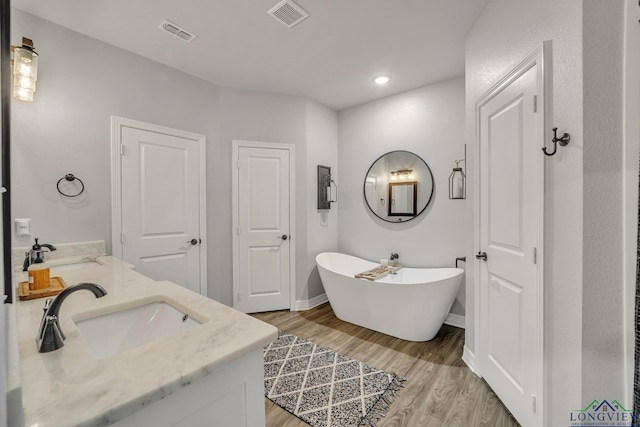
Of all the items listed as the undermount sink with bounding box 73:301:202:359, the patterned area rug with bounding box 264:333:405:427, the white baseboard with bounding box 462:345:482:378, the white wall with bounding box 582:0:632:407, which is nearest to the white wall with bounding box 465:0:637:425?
the white wall with bounding box 582:0:632:407

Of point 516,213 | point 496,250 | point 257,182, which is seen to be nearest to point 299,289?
point 257,182

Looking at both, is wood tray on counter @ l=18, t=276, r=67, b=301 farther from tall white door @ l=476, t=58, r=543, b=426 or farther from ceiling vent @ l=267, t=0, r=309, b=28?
tall white door @ l=476, t=58, r=543, b=426

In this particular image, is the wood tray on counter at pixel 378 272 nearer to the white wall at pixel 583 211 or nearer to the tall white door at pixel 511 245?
→ the tall white door at pixel 511 245

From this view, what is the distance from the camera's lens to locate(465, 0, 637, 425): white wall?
3.35 feet

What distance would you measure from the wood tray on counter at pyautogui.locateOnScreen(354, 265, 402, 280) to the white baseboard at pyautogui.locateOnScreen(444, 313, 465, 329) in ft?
2.36

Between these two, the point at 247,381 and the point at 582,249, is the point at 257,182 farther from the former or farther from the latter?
the point at 582,249

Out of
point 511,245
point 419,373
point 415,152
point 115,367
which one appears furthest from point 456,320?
point 115,367

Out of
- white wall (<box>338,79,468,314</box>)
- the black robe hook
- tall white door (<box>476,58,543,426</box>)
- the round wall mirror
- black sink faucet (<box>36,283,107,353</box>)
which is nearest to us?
black sink faucet (<box>36,283,107,353</box>)

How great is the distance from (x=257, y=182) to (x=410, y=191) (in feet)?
5.97

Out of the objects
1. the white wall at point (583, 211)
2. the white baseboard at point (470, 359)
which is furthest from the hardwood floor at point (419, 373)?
the white wall at point (583, 211)

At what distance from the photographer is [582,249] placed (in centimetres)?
108

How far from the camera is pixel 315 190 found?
3.50 meters

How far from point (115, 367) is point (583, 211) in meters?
1.67

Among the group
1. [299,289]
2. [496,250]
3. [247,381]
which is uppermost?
[496,250]
